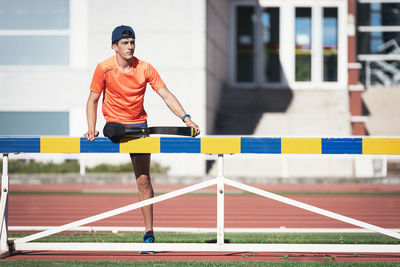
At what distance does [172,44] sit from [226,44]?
294 inches

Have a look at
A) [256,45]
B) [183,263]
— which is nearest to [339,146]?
[183,263]

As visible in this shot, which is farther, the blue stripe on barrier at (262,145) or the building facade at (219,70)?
the building facade at (219,70)

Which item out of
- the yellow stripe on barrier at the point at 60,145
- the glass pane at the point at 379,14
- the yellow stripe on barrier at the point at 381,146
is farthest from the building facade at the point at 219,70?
the yellow stripe on barrier at the point at 381,146

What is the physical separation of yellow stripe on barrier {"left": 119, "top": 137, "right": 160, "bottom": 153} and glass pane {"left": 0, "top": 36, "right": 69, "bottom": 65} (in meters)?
15.8

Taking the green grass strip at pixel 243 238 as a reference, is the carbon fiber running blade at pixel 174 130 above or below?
above

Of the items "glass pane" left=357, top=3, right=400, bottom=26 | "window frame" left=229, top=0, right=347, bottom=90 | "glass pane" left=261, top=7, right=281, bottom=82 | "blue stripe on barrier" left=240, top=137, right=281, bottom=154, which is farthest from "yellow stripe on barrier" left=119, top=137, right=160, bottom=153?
"glass pane" left=357, top=3, right=400, bottom=26

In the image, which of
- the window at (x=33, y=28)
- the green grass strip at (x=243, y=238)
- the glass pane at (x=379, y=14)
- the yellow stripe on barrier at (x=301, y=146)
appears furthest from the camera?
the glass pane at (x=379, y=14)

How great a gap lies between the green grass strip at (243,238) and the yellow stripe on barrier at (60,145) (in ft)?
5.15

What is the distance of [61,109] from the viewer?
2084cm

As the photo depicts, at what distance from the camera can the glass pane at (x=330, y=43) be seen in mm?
28406

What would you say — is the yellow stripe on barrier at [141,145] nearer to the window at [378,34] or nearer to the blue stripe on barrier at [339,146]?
the blue stripe on barrier at [339,146]

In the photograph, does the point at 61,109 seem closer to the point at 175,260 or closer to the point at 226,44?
the point at 226,44

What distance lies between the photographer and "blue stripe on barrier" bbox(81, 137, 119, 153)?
5484 mm

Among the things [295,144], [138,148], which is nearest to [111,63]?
[138,148]
